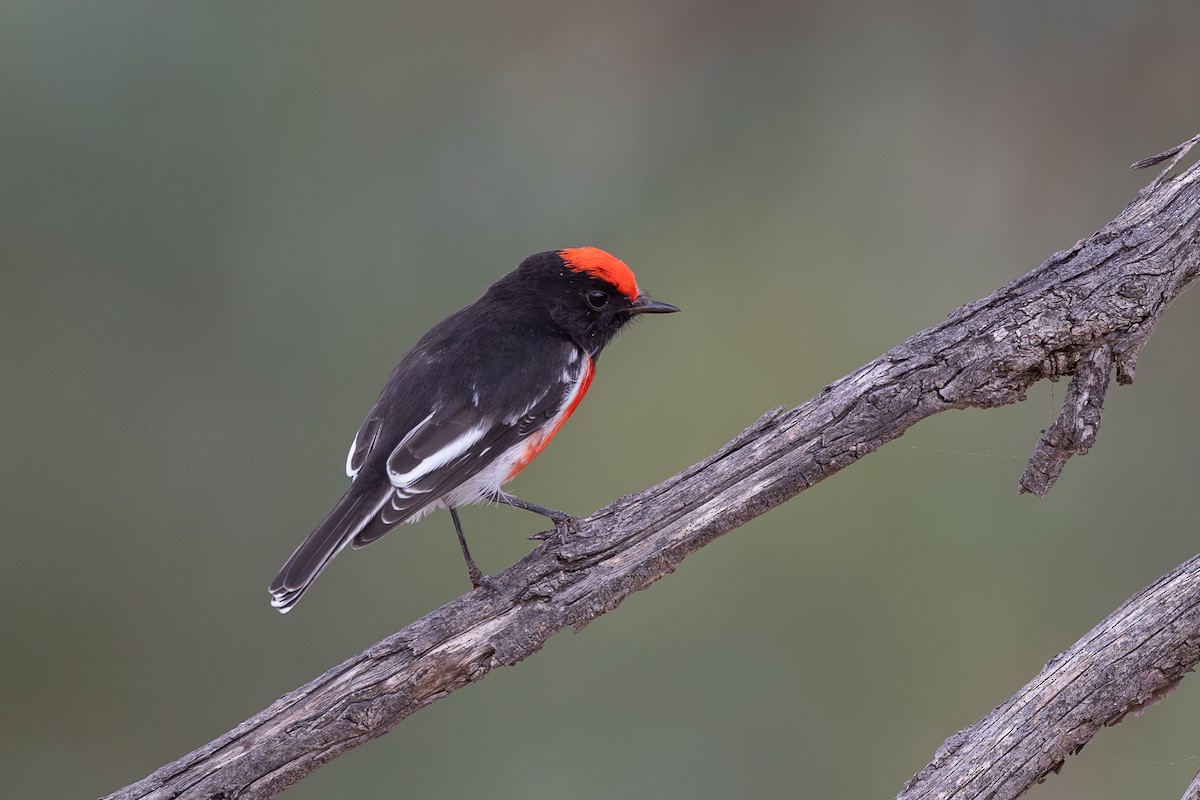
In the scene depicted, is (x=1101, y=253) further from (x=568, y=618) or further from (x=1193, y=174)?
(x=568, y=618)

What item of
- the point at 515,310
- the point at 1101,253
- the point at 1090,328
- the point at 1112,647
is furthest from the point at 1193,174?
the point at 515,310

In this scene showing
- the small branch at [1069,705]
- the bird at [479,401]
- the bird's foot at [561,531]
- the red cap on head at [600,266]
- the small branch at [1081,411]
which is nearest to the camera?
the small branch at [1069,705]

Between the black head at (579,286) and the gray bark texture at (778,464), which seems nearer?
the gray bark texture at (778,464)

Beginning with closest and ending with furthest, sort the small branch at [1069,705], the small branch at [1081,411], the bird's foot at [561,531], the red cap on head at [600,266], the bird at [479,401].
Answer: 1. the small branch at [1069,705]
2. the small branch at [1081,411]
3. the bird's foot at [561,531]
4. the bird at [479,401]
5. the red cap on head at [600,266]

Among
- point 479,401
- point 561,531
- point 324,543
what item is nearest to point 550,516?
point 561,531

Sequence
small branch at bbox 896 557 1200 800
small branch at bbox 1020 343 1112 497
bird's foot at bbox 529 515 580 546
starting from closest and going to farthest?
small branch at bbox 896 557 1200 800
small branch at bbox 1020 343 1112 497
bird's foot at bbox 529 515 580 546

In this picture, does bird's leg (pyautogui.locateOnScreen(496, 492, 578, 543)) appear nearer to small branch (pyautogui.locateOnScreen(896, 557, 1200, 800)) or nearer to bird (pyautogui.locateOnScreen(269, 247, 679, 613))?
bird (pyautogui.locateOnScreen(269, 247, 679, 613))

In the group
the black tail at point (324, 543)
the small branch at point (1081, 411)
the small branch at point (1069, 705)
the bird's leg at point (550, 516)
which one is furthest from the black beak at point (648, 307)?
the small branch at point (1069, 705)

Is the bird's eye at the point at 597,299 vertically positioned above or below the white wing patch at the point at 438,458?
above

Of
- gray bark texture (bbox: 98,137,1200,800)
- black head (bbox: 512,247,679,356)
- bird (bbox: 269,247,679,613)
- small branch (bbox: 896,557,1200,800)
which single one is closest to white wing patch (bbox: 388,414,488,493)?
bird (bbox: 269,247,679,613)

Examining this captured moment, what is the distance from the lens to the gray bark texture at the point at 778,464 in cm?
206

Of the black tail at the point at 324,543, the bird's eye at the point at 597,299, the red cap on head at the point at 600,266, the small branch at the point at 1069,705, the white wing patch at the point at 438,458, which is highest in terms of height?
the red cap on head at the point at 600,266

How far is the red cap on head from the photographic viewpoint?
9.52ft

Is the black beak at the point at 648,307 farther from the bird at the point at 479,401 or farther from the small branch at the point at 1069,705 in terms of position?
the small branch at the point at 1069,705
